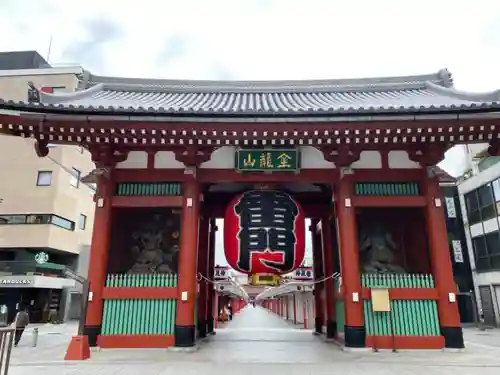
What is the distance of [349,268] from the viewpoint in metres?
9.41

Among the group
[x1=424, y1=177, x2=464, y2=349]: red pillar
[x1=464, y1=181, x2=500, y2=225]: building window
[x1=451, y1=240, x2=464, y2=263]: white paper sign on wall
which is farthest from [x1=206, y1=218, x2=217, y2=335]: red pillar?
[x1=451, y1=240, x2=464, y2=263]: white paper sign on wall

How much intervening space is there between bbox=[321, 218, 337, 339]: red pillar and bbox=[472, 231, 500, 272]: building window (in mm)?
15868

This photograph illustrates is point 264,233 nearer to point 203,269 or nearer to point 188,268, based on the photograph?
point 188,268

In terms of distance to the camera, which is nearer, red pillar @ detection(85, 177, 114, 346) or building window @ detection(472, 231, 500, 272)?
red pillar @ detection(85, 177, 114, 346)

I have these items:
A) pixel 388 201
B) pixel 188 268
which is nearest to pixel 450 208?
pixel 388 201

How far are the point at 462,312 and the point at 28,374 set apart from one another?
2662cm

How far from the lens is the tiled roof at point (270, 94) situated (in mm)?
11531

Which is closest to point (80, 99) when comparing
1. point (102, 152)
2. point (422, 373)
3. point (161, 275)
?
point (102, 152)

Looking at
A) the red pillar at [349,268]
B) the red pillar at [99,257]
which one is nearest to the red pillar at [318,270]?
the red pillar at [349,268]

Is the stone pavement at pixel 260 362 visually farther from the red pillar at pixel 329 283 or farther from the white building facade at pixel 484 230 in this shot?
the white building facade at pixel 484 230

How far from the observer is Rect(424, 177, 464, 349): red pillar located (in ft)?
29.8

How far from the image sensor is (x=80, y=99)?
1195 centimetres

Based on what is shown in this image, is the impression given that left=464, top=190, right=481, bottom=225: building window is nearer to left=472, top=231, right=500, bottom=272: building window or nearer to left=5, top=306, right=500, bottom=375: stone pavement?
left=472, top=231, right=500, bottom=272: building window

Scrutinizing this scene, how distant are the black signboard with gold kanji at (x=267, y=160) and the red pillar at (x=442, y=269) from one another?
373 centimetres
